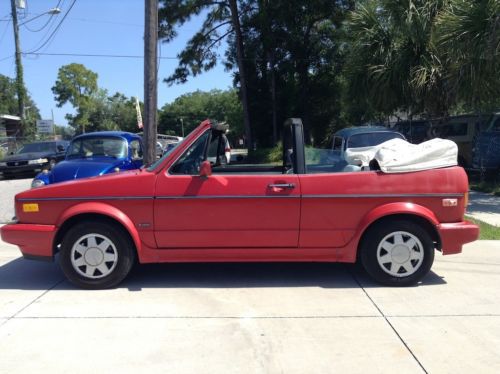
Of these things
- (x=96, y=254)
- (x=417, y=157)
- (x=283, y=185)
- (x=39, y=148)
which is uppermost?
(x=417, y=157)

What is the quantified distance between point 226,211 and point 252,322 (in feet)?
3.93

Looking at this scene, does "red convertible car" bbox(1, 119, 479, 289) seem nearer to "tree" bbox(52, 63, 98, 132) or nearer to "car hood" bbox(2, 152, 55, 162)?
"car hood" bbox(2, 152, 55, 162)

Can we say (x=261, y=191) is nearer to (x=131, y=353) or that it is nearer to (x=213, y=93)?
(x=131, y=353)

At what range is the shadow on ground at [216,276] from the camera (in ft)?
17.4

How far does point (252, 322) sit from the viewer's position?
4.29m

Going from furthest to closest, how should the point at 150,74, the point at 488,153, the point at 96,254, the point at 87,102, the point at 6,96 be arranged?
the point at 87,102 → the point at 6,96 → the point at 488,153 → the point at 150,74 → the point at 96,254

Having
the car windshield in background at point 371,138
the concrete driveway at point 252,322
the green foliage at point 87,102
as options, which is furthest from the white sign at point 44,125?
the green foliage at point 87,102

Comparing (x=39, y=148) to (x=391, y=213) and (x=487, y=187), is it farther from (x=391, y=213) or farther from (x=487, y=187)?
(x=391, y=213)

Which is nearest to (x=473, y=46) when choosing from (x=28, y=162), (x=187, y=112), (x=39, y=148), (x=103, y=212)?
(x=103, y=212)

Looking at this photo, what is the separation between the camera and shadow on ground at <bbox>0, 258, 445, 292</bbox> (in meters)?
5.30

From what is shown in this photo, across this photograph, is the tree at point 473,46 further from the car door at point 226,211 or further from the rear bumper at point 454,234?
the car door at point 226,211

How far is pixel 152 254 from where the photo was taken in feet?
16.6

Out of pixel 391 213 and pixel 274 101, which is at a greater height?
pixel 274 101

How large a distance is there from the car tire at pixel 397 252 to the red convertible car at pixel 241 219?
1cm
